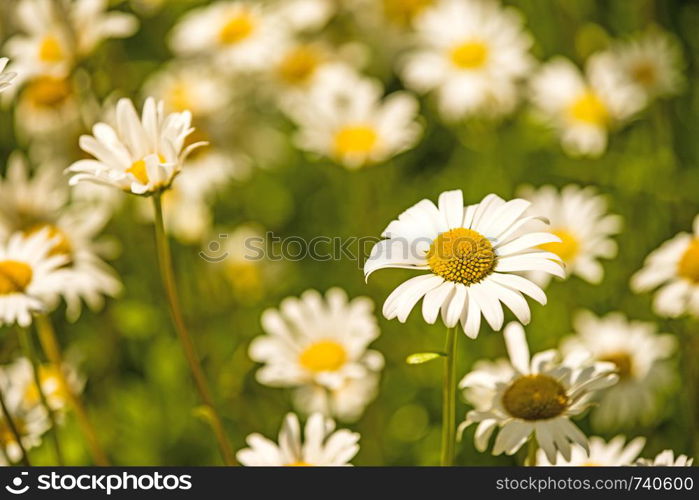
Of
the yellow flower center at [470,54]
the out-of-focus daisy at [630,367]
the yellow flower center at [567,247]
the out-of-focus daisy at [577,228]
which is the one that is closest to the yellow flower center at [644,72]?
the yellow flower center at [470,54]

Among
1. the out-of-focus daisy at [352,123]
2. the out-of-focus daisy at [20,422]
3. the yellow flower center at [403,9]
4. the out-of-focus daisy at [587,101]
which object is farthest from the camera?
the yellow flower center at [403,9]

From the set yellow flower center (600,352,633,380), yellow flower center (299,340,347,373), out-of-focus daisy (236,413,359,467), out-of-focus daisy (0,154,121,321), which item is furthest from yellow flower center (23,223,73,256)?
yellow flower center (600,352,633,380)

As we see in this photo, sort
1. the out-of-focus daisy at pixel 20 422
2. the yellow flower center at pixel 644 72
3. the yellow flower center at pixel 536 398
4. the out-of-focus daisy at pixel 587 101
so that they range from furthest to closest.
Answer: the yellow flower center at pixel 644 72
the out-of-focus daisy at pixel 587 101
the out-of-focus daisy at pixel 20 422
the yellow flower center at pixel 536 398

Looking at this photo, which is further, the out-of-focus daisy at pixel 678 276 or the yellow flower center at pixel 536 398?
the out-of-focus daisy at pixel 678 276

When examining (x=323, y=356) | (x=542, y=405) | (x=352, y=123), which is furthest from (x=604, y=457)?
(x=352, y=123)

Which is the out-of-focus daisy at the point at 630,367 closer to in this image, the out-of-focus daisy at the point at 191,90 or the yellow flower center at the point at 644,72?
the yellow flower center at the point at 644,72
